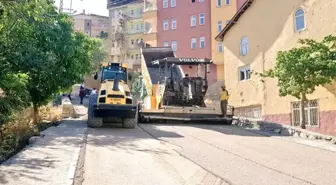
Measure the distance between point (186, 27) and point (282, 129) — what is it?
3351cm

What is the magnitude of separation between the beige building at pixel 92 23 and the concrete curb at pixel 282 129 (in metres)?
69.4

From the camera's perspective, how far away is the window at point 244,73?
25000 mm

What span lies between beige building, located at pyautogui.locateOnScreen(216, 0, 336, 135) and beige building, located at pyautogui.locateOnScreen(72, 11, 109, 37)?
59794mm

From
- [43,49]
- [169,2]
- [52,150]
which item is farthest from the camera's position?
[169,2]

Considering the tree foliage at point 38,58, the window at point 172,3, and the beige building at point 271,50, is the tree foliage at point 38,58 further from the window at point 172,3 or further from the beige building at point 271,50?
the window at point 172,3

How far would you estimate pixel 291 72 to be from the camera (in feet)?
46.5

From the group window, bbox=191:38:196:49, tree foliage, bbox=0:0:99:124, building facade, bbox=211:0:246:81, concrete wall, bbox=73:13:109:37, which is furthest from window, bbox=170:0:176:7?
concrete wall, bbox=73:13:109:37

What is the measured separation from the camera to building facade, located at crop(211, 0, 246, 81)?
42.0 metres

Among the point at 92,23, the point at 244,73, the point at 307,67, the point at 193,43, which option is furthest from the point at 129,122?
the point at 92,23

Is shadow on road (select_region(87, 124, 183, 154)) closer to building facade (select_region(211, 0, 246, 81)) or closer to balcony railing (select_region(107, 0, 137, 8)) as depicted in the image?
building facade (select_region(211, 0, 246, 81))

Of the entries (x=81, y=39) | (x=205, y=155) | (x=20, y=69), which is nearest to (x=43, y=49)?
(x=20, y=69)

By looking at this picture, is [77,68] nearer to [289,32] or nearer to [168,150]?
[168,150]

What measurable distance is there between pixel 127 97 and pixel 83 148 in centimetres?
532

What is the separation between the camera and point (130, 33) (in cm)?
6406
